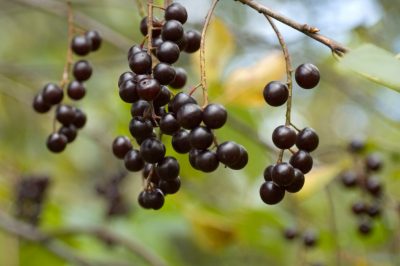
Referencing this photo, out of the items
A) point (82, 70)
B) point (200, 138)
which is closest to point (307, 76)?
point (200, 138)

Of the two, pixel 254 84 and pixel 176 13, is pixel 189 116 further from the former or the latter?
pixel 254 84

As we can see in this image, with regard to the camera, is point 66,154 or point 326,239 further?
point 66,154

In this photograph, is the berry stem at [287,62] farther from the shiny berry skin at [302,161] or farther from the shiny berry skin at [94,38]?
the shiny berry skin at [94,38]

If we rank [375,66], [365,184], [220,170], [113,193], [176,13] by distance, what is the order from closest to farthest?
[375,66], [176,13], [365,184], [113,193], [220,170]

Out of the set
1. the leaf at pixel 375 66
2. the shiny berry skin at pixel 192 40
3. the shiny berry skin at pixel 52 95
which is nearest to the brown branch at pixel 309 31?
the leaf at pixel 375 66

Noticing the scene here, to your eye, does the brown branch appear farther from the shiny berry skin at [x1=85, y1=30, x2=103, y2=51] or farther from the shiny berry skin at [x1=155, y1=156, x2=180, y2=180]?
the shiny berry skin at [x1=85, y1=30, x2=103, y2=51]

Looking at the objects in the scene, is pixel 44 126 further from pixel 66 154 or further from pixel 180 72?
pixel 180 72

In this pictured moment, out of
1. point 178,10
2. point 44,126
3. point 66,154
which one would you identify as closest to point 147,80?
point 178,10
